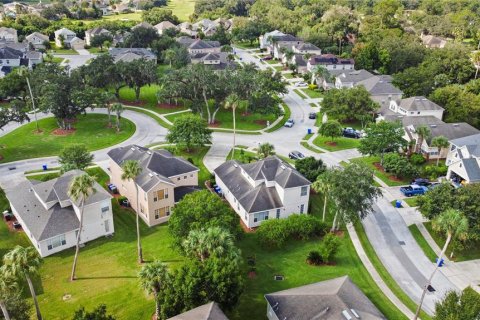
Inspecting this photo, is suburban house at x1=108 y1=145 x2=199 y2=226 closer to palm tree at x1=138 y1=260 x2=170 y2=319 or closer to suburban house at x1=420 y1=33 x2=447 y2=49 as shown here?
palm tree at x1=138 y1=260 x2=170 y2=319

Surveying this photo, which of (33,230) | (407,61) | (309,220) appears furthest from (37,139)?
(407,61)

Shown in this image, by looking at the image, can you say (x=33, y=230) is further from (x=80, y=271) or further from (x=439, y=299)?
(x=439, y=299)

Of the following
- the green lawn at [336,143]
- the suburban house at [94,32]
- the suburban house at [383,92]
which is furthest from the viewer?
the suburban house at [94,32]

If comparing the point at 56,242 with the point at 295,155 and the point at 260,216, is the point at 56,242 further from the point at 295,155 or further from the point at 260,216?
the point at 295,155

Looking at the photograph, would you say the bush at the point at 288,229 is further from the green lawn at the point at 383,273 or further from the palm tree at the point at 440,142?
the palm tree at the point at 440,142

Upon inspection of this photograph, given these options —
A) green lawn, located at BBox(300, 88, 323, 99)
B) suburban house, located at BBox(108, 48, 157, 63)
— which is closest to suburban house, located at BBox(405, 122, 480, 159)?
green lawn, located at BBox(300, 88, 323, 99)

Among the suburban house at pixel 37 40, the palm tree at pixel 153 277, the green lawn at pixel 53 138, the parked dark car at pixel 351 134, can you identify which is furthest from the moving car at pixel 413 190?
the suburban house at pixel 37 40
